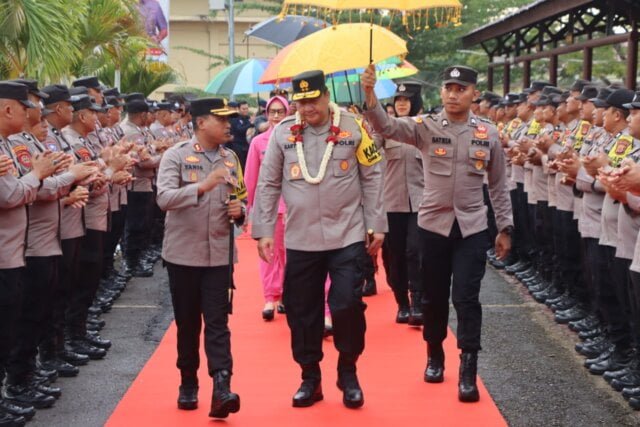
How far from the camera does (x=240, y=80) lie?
1852 centimetres

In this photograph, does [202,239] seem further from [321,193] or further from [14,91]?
[14,91]

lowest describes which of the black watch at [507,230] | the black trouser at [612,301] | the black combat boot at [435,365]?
the black combat boot at [435,365]

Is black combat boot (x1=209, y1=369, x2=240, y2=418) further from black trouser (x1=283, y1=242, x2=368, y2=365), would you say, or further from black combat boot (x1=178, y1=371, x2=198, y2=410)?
black trouser (x1=283, y1=242, x2=368, y2=365)

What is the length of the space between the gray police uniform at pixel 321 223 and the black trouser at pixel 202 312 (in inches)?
17.1

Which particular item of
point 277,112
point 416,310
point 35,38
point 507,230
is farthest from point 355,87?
point 507,230

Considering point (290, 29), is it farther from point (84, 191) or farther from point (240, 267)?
point (84, 191)

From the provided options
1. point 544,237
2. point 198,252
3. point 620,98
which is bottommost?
point 544,237

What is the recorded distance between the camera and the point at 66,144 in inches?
337

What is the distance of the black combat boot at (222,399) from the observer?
6.85 m

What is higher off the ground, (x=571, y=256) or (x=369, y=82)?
(x=369, y=82)

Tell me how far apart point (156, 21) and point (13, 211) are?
46.0ft

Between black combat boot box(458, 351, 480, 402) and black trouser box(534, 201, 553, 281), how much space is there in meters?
4.36

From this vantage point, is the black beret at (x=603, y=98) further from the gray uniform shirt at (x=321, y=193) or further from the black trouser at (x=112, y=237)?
the black trouser at (x=112, y=237)

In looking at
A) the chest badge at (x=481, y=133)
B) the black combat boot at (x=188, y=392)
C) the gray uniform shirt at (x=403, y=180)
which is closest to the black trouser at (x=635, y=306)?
the chest badge at (x=481, y=133)
